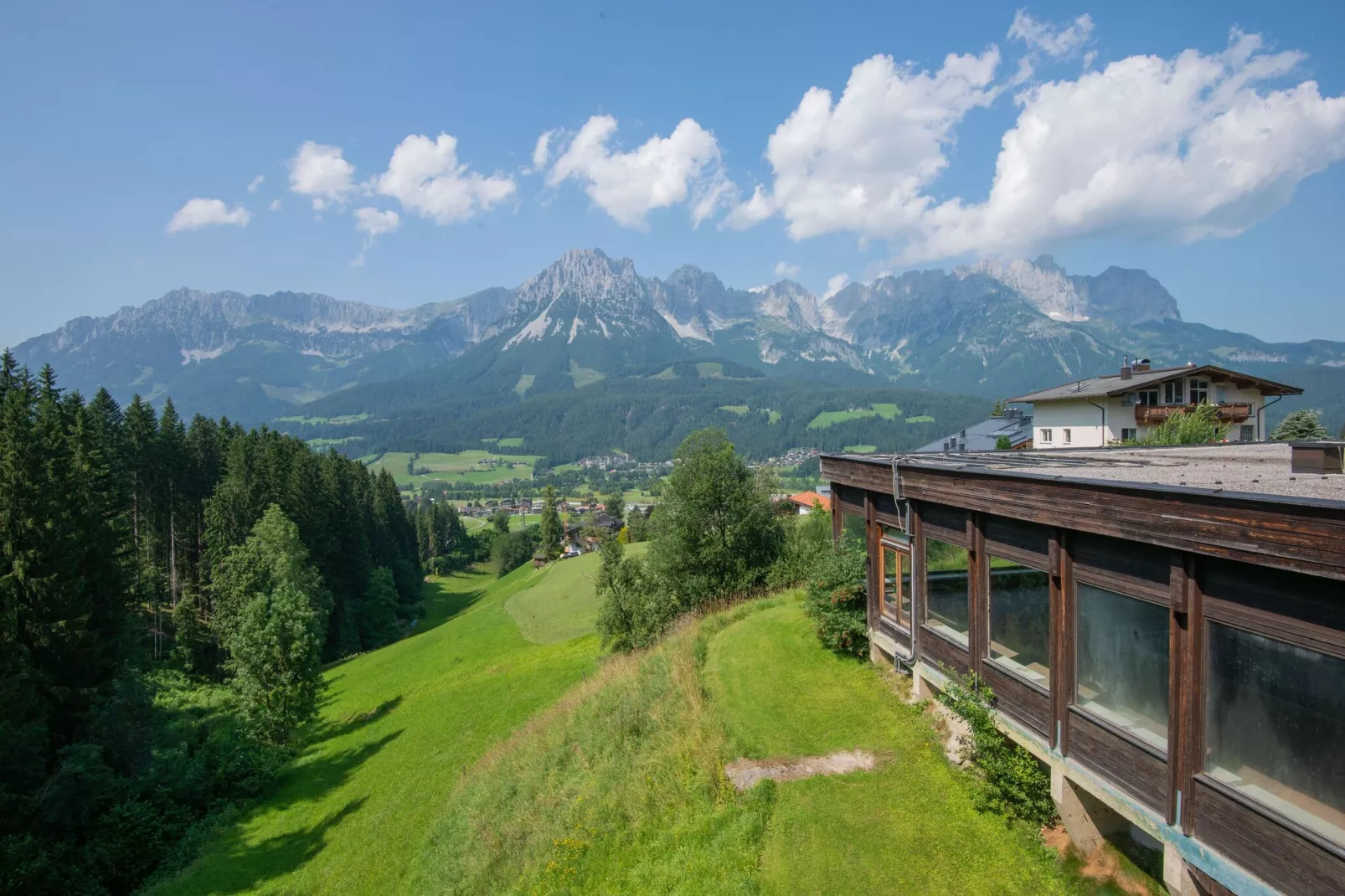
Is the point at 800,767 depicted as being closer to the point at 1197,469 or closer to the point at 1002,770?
the point at 1002,770

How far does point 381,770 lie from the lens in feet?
81.8

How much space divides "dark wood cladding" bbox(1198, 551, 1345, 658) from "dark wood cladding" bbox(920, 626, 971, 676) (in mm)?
4961

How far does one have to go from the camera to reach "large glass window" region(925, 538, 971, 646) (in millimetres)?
11180

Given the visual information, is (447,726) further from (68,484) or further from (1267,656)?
(1267,656)

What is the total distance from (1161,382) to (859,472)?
31.4m

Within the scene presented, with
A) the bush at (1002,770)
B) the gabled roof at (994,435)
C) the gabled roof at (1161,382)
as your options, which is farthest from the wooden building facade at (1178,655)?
the gabled roof at (994,435)

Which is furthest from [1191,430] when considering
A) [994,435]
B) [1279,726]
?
[1279,726]

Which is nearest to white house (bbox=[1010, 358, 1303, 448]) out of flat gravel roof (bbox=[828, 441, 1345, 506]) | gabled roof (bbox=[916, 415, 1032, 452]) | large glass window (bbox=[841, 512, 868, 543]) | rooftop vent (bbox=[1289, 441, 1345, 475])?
gabled roof (bbox=[916, 415, 1032, 452])

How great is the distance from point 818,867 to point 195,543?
2314 inches

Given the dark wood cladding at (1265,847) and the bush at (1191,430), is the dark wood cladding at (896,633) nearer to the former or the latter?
the dark wood cladding at (1265,847)

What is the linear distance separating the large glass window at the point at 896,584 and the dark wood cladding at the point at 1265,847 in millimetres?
6573

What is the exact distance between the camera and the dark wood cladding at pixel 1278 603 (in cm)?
539

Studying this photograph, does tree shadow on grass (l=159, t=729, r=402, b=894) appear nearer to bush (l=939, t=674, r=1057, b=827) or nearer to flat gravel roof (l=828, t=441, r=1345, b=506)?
bush (l=939, t=674, r=1057, b=827)

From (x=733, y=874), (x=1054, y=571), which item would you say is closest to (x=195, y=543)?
(x=733, y=874)
